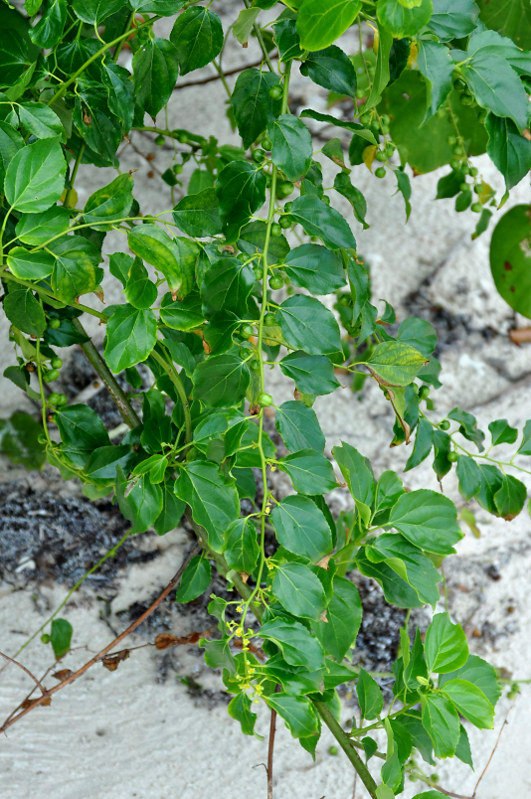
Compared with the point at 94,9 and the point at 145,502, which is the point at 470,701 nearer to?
the point at 145,502

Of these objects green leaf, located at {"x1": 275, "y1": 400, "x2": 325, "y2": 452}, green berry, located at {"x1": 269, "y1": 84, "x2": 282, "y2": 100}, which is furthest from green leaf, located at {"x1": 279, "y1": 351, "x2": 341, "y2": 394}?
green berry, located at {"x1": 269, "y1": 84, "x2": 282, "y2": 100}

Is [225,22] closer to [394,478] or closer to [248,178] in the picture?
[248,178]

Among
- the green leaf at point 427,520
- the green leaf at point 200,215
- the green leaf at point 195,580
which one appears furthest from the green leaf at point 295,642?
the green leaf at point 200,215

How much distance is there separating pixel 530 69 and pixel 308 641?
→ 0.49m

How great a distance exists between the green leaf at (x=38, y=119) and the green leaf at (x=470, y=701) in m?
0.57

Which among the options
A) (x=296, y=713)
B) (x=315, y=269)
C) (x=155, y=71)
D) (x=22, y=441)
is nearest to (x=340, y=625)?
(x=296, y=713)

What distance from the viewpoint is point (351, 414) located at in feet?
4.58

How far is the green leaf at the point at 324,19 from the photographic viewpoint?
1.57 ft

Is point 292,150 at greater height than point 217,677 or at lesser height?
greater

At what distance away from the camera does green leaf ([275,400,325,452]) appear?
58 cm

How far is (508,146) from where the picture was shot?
0.55 metres

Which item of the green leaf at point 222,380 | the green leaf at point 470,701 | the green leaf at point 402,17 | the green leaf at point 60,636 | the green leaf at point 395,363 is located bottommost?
the green leaf at point 60,636

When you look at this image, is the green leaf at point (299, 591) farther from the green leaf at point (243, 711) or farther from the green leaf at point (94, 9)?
the green leaf at point (94, 9)

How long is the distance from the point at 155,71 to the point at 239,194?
0.16 m
